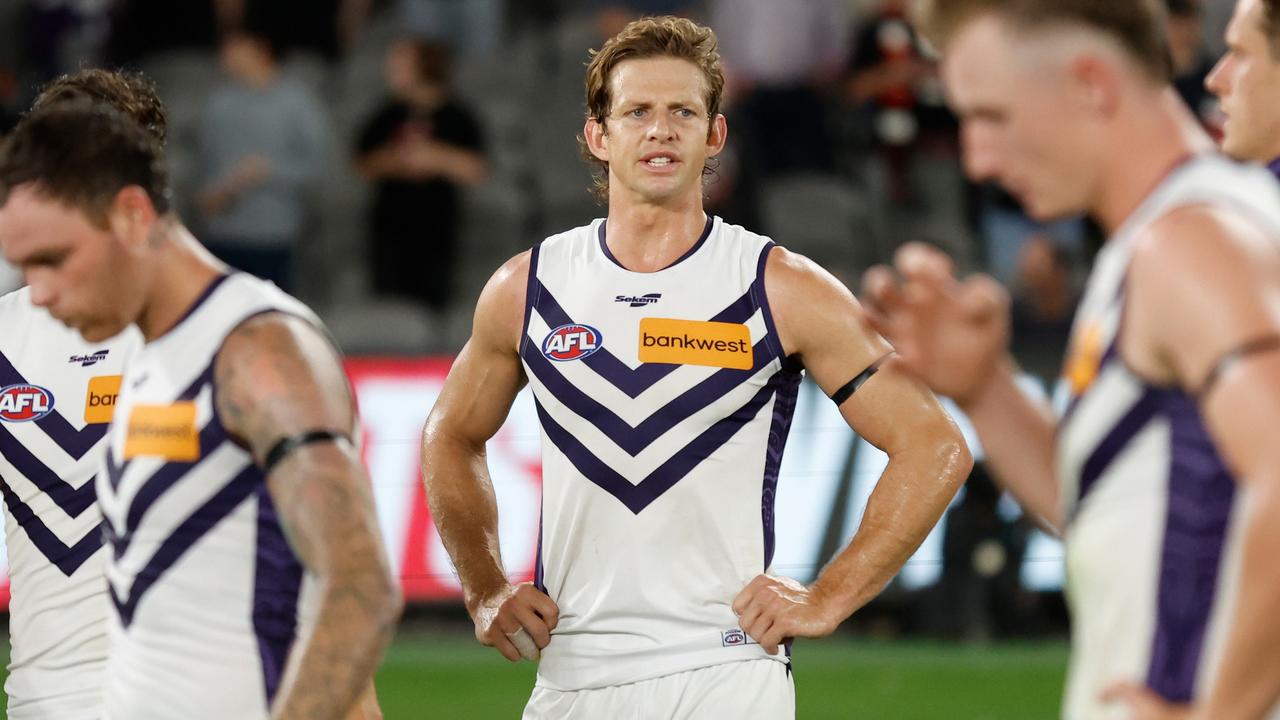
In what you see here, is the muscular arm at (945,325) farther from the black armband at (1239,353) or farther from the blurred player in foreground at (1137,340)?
the black armband at (1239,353)

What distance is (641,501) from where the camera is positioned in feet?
16.3

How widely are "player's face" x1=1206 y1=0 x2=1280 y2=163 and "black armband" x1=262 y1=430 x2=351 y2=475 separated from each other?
8.14ft

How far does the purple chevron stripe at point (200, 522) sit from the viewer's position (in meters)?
3.59

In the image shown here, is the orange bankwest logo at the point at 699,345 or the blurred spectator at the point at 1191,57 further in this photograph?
the blurred spectator at the point at 1191,57

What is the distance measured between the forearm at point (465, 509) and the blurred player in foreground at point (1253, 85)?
240cm

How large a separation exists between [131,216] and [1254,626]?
7.67 feet

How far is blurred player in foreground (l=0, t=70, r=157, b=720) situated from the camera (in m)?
4.77

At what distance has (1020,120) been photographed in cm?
294

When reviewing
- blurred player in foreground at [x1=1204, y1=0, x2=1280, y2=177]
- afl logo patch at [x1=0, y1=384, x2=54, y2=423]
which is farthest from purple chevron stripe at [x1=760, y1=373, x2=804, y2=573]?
afl logo patch at [x1=0, y1=384, x2=54, y2=423]

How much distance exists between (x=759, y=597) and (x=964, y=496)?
6.40 metres

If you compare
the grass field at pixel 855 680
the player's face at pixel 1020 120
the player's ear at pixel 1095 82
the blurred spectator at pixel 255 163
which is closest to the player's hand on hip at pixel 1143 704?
the player's face at pixel 1020 120

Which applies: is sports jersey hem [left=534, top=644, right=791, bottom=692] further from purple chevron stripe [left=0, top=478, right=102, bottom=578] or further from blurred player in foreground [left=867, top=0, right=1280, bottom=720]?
blurred player in foreground [left=867, top=0, right=1280, bottom=720]

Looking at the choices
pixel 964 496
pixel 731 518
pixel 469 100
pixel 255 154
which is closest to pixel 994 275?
pixel 964 496

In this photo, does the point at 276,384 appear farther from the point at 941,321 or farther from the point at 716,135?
the point at 716,135
